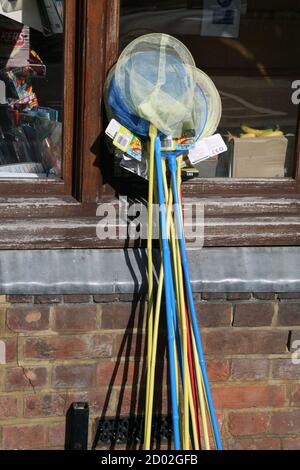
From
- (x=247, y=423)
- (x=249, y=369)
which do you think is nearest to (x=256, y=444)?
(x=247, y=423)

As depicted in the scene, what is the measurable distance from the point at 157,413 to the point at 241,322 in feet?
1.67

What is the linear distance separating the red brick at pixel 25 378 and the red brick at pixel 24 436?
0.55 ft

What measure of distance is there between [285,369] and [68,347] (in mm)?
910

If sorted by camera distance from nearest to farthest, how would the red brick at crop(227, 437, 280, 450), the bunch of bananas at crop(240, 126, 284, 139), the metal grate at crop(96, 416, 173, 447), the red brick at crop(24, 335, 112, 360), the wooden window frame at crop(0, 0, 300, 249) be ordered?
the wooden window frame at crop(0, 0, 300, 249) → the red brick at crop(24, 335, 112, 360) → the metal grate at crop(96, 416, 173, 447) → the red brick at crop(227, 437, 280, 450) → the bunch of bananas at crop(240, 126, 284, 139)

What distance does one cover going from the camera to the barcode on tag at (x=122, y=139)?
9.56ft

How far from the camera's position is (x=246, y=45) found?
3453mm

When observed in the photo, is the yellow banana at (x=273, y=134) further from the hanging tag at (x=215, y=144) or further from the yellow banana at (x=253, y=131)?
the hanging tag at (x=215, y=144)

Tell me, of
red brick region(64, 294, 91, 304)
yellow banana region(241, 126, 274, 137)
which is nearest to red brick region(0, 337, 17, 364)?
red brick region(64, 294, 91, 304)

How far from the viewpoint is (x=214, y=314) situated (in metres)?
3.19

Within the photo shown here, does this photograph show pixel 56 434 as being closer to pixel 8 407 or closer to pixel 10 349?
pixel 8 407

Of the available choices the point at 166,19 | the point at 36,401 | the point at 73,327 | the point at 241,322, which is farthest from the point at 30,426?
the point at 166,19

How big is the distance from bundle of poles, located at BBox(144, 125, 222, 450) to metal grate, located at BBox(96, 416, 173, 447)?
0.84 feet

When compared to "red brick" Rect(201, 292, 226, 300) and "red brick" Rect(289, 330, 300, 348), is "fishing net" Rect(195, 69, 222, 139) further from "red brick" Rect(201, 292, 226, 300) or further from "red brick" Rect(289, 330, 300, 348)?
"red brick" Rect(289, 330, 300, 348)

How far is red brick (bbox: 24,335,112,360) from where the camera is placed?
3096 millimetres
